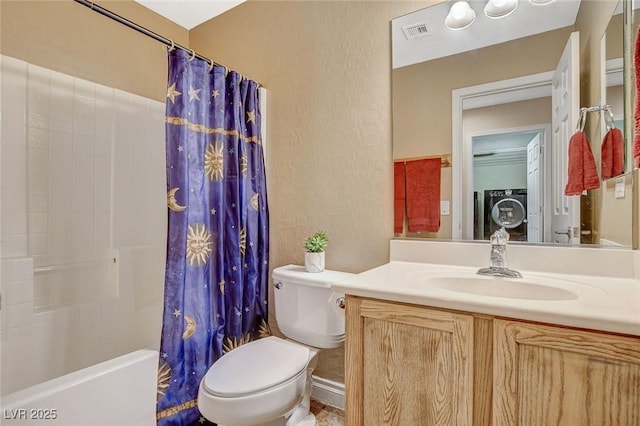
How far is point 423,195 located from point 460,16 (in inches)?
31.5

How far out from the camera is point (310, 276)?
1525 mm

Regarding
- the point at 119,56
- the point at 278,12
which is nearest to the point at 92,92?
the point at 119,56

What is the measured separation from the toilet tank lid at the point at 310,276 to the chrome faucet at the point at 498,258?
2.04 ft

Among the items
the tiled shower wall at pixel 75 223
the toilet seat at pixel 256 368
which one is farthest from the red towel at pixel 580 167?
the tiled shower wall at pixel 75 223

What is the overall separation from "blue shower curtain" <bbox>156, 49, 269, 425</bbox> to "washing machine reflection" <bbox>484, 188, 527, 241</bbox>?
118 centimetres

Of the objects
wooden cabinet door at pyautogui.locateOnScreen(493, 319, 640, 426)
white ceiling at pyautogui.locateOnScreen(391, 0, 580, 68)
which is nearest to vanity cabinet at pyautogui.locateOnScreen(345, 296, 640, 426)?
wooden cabinet door at pyautogui.locateOnScreen(493, 319, 640, 426)

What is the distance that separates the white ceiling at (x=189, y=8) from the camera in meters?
2.10

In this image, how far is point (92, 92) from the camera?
1861 mm

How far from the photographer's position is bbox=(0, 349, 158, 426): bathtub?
1036 millimetres

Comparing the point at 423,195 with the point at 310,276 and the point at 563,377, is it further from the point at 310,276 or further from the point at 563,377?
the point at 563,377

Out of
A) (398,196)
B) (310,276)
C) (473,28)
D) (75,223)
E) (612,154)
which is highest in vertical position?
(473,28)

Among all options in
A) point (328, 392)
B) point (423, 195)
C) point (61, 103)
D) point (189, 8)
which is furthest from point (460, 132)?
point (61, 103)

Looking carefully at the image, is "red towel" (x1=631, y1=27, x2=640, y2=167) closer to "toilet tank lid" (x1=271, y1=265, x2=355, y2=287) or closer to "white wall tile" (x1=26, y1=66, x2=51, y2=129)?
"toilet tank lid" (x1=271, y1=265, x2=355, y2=287)

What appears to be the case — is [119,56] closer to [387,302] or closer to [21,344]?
[21,344]
